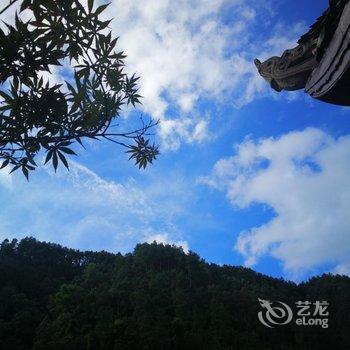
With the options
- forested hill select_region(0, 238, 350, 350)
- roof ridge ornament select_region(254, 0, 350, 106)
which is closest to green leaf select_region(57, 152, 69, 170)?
roof ridge ornament select_region(254, 0, 350, 106)

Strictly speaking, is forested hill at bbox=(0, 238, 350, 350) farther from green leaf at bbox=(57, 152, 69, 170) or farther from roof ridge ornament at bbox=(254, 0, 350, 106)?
roof ridge ornament at bbox=(254, 0, 350, 106)

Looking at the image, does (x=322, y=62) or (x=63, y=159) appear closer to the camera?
(x=322, y=62)

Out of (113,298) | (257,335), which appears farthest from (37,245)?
(257,335)

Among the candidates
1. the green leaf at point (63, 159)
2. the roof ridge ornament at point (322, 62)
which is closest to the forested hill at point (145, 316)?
the green leaf at point (63, 159)

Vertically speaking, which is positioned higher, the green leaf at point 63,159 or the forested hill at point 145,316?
the forested hill at point 145,316

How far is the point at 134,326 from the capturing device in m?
35.8

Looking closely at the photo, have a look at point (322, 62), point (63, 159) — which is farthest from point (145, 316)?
point (322, 62)

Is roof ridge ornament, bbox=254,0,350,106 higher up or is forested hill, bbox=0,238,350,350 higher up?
forested hill, bbox=0,238,350,350

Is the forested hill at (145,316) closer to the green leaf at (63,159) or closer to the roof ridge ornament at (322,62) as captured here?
the green leaf at (63,159)

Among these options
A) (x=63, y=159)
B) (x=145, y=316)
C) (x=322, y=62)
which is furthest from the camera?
(x=145, y=316)

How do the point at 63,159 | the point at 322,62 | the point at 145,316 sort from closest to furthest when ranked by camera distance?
the point at 322,62
the point at 63,159
the point at 145,316

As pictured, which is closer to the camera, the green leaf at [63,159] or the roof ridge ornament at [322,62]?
the roof ridge ornament at [322,62]

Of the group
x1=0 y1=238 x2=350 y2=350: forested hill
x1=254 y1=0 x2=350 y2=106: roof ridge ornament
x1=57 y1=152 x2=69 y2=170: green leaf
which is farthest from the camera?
x1=0 y1=238 x2=350 y2=350: forested hill

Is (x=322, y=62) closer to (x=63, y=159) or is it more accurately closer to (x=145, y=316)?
(x=63, y=159)
